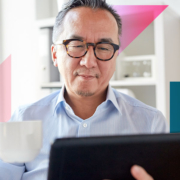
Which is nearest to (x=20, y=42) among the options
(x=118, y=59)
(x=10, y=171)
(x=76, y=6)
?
(x=118, y=59)

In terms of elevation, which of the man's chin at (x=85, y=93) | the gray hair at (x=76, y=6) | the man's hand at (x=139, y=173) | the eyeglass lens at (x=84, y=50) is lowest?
the man's hand at (x=139, y=173)

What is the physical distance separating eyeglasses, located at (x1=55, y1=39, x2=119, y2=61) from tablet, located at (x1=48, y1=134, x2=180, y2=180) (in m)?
0.66

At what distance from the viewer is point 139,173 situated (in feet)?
1.58

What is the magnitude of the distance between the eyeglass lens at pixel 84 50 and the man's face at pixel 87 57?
0.07 ft

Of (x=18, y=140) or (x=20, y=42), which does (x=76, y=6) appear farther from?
(x=20, y=42)

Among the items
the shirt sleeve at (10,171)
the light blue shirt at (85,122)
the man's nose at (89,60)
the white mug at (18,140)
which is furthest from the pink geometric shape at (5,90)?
the white mug at (18,140)

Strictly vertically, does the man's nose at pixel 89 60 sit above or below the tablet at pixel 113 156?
above

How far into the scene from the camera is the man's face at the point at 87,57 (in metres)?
1.10

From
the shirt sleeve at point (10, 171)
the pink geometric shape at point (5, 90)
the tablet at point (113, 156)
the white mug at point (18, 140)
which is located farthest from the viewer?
the pink geometric shape at point (5, 90)

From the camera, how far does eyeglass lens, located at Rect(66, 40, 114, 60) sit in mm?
1110

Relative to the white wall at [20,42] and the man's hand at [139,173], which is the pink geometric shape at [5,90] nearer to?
the white wall at [20,42]

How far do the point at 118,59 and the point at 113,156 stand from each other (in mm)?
1608

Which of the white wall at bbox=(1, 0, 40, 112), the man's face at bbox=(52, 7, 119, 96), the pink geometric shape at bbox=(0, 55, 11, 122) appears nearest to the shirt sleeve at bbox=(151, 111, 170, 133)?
the man's face at bbox=(52, 7, 119, 96)

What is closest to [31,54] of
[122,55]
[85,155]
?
[122,55]
